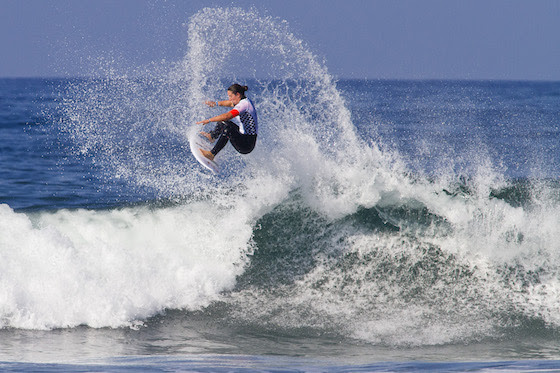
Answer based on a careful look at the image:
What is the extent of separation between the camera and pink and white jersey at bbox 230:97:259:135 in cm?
820

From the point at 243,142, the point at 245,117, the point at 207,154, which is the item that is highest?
the point at 245,117

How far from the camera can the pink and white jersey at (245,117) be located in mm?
8203

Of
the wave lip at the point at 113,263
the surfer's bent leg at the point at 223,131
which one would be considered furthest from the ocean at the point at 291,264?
the surfer's bent leg at the point at 223,131

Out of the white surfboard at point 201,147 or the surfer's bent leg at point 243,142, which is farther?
the white surfboard at point 201,147

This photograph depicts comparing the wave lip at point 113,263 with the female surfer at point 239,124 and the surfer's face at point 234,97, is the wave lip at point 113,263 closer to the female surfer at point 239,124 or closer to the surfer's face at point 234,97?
the female surfer at point 239,124

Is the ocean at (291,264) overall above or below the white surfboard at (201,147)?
below

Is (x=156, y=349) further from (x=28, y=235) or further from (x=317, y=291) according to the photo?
(x=28, y=235)

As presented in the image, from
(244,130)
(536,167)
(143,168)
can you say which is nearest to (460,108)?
(536,167)

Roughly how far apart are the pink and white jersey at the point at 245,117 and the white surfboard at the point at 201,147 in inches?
29.3

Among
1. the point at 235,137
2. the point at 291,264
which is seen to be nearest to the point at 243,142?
the point at 235,137

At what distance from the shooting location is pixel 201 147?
9070 millimetres

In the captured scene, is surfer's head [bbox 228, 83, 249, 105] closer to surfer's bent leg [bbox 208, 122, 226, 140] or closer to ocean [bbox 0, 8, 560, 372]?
surfer's bent leg [bbox 208, 122, 226, 140]

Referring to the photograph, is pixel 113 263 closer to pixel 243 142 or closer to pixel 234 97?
pixel 243 142

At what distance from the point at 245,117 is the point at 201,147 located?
42.5 inches
